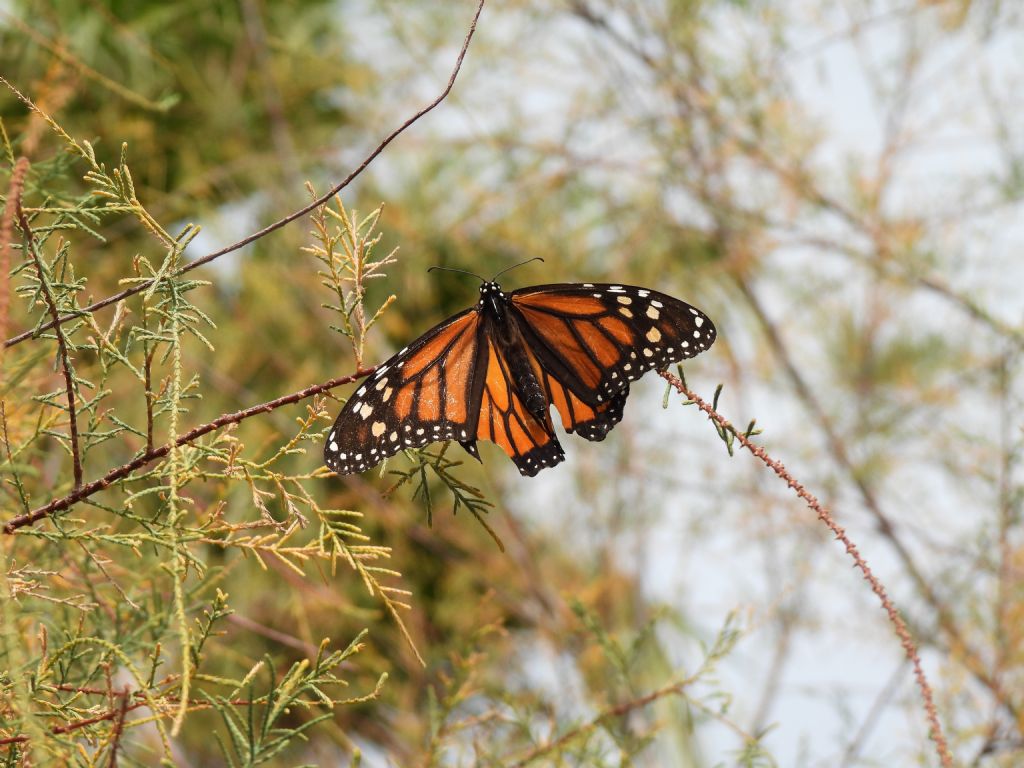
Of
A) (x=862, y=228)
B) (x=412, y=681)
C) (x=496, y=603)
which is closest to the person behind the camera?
(x=862, y=228)

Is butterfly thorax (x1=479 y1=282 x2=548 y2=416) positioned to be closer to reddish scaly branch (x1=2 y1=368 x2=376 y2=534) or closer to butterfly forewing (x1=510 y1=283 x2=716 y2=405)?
butterfly forewing (x1=510 y1=283 x2=716 y2=405)

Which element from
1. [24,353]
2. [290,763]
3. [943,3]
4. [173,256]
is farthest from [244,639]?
[943,3]

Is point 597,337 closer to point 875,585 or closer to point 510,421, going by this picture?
point 510,421

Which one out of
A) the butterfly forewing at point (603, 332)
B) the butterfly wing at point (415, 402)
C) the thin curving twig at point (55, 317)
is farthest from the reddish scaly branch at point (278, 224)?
the butterfly forewing at point (603, 332)

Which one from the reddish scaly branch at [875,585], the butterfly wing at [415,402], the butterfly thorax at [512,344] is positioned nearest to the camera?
the reddish scaly branch at [875,585]

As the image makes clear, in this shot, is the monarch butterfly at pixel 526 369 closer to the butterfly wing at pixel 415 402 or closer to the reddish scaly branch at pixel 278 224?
the butterfly wing at pixel 415 402

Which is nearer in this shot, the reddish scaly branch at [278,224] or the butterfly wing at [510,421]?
the reddish scaly branch at [278,224]

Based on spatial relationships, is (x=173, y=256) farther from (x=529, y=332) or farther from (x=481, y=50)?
(x=481, y=50)

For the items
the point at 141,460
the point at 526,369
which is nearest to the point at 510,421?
the point at 526,369
